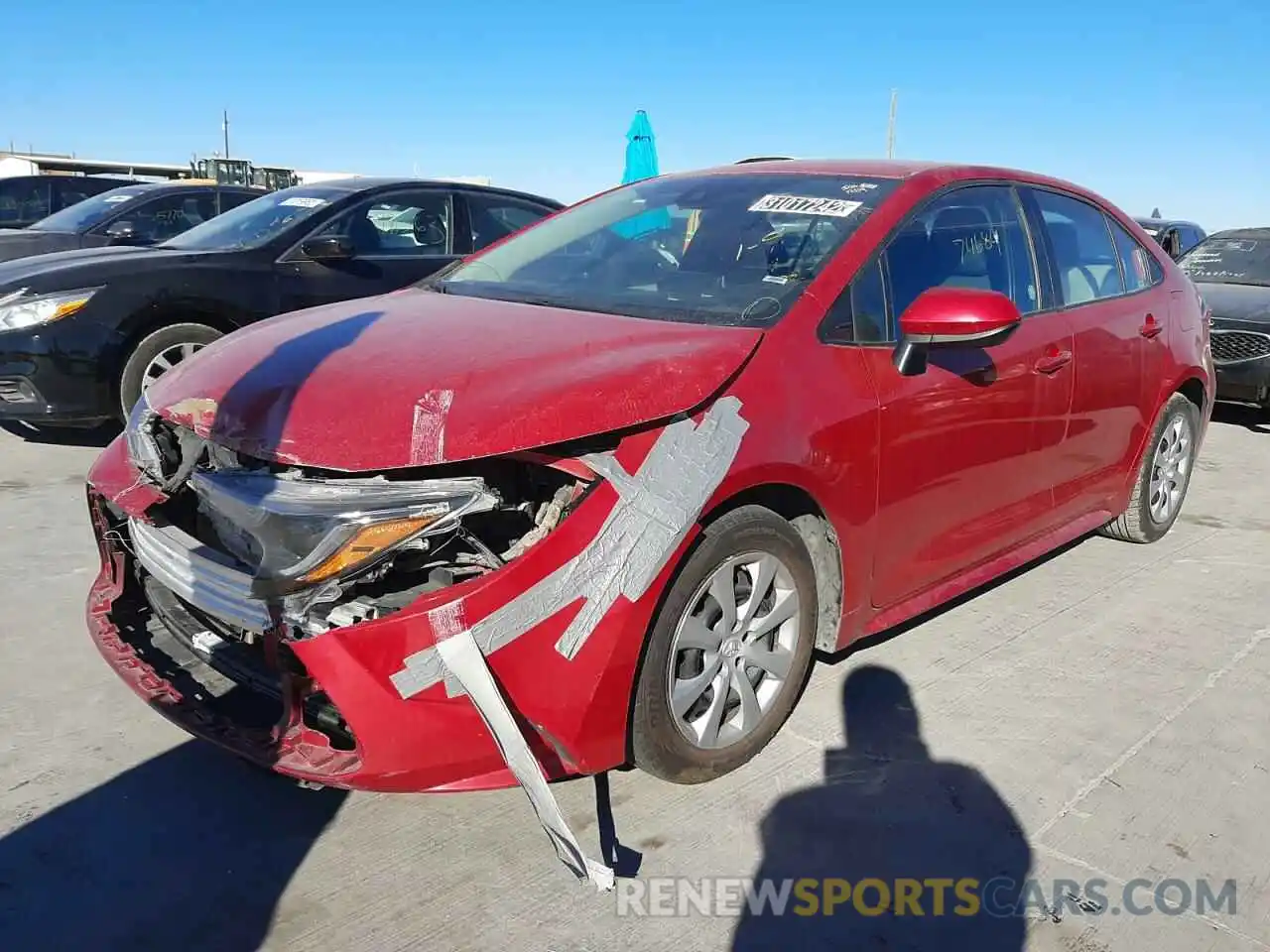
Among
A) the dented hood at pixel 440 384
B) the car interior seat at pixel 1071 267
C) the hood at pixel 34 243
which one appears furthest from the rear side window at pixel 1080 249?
the hood at pixel 34 243

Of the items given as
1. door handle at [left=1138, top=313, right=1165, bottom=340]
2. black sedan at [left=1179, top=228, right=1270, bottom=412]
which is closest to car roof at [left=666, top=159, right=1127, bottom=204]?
door handle at [left=1138, top=313, right=1165, bottom=340]

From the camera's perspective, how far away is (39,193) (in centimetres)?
1218

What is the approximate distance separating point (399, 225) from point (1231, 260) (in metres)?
7.53

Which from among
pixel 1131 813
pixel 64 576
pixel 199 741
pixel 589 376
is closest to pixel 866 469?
pixel 589 376

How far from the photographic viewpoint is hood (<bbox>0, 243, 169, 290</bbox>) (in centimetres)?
546

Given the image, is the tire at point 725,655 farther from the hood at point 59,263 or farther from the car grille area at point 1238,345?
the car grille area at point 1238,345

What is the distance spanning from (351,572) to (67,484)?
12.7 ft

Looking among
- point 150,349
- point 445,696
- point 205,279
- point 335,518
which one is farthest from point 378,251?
point 445,696

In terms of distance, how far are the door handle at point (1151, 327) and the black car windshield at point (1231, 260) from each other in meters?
5.46

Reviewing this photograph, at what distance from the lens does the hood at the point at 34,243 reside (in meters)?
8.48

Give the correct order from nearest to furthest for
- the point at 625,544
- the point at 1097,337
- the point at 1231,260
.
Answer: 1. the point at 625,544
2. the point at 1097,337
3. the point at 1231,260

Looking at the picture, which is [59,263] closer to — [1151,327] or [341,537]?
[341,537]

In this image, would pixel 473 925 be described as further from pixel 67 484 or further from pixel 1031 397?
pixel 67 484

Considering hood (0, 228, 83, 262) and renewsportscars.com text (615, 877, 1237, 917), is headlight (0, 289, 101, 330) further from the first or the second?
renewsportscars.com text (615, 877, 1237, 917)
